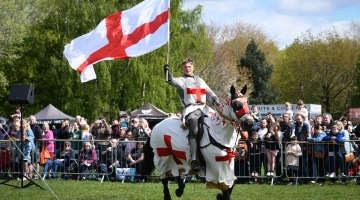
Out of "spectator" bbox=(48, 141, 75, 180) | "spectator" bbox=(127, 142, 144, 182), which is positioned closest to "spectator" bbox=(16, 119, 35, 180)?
"spectator" bbox=(48, 141, 75, 180)

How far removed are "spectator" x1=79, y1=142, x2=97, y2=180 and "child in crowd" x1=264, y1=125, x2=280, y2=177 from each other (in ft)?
17.0

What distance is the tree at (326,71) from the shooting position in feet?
215

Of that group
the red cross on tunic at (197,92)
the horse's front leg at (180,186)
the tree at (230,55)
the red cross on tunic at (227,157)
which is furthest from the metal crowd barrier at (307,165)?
the tree at (230,55)

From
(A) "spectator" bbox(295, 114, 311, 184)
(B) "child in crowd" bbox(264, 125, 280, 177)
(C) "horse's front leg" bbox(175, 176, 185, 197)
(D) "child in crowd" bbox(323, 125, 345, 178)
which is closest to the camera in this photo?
(C) "horse's front leg" bbox(175, 176, 185, 197)

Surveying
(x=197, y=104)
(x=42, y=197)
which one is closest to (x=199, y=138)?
(x=197, y=104)

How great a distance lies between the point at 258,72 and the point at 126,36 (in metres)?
57.9

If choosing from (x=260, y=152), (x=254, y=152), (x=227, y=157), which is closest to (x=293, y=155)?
(x=260, y=152)

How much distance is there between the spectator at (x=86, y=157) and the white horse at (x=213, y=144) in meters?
6.37

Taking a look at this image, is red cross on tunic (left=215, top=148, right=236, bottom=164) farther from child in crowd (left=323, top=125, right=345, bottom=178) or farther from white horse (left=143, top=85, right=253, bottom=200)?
child in crowd (left=323, top=125, right=345, bottom=178)

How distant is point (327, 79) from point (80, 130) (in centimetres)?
4870

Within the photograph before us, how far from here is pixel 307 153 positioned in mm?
17031

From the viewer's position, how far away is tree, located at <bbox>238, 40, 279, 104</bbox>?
226 feet

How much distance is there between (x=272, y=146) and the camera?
57.1 feet

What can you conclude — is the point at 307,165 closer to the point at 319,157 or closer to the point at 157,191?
the point at 319,157
